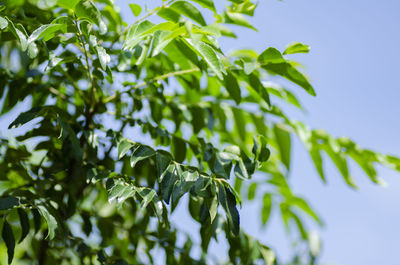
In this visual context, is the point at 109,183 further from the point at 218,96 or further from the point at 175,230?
the point at 218,96

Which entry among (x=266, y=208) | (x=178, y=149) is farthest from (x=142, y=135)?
(x=266, y=208)

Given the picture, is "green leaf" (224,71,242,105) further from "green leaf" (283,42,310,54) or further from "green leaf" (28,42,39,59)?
"green leaf" (28,42,39,59)

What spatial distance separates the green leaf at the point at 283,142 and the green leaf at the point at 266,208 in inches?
5.7

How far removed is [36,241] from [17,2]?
1.62ft

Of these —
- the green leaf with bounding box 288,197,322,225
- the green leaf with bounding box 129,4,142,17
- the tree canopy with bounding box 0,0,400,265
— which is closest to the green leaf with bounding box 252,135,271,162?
the tree canopy with bounding box 0,0,400,265

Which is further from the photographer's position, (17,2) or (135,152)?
(17,2)

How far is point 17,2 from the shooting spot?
85 centimetres

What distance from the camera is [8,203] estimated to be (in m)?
0.65

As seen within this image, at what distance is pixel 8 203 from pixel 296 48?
19.2 inches

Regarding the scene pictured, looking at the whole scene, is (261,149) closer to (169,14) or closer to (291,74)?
(291,74)

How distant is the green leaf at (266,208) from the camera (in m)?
1.21

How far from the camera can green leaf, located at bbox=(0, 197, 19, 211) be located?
0.64 meters

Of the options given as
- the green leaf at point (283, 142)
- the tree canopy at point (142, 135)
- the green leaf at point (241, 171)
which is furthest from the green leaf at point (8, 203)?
the green leaf at point (283, 142)

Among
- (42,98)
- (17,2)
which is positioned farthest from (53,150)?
(17,2)
